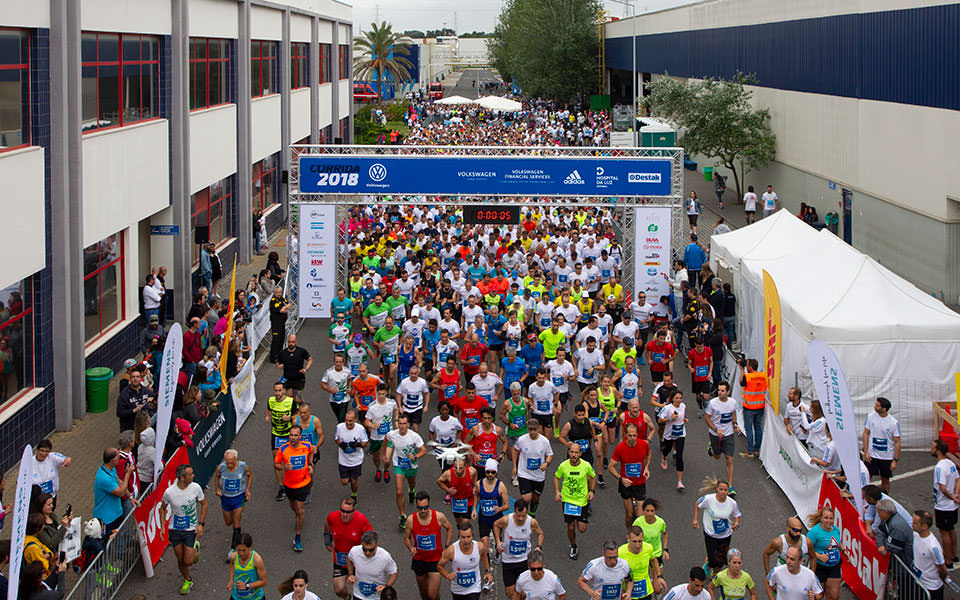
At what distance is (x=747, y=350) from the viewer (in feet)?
65.5

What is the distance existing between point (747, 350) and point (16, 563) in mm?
14118

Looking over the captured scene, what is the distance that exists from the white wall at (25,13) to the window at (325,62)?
1291 inches

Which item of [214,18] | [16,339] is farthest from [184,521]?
[214,18]

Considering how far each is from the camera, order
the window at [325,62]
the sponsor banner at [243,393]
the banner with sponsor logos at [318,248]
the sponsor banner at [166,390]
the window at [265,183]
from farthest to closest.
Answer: the window at [325,62], the window at [265,183], the banner with sponsor logos at [318,248], the sponsor banner at [243,393], the sponsor banner at [166,390]

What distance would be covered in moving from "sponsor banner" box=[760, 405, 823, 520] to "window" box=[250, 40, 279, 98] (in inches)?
888

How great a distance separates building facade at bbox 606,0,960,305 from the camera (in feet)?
82.4

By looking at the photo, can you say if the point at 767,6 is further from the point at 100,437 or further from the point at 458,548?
the point at 458,548

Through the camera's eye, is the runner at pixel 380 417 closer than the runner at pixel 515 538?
No

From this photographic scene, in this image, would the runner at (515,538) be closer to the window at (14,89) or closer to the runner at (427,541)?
the runner at (427,541)

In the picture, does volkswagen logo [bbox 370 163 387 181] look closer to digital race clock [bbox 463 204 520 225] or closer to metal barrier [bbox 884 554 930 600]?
digital race clock [bbox 463 204 520 225]

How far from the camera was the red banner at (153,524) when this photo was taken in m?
11.4

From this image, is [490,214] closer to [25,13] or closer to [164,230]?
[164,230]

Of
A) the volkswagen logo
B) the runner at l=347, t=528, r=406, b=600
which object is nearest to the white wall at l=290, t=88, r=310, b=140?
the volkswagen logo

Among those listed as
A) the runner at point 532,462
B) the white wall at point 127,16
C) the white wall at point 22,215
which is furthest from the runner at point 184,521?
the white wall at point 127,16
